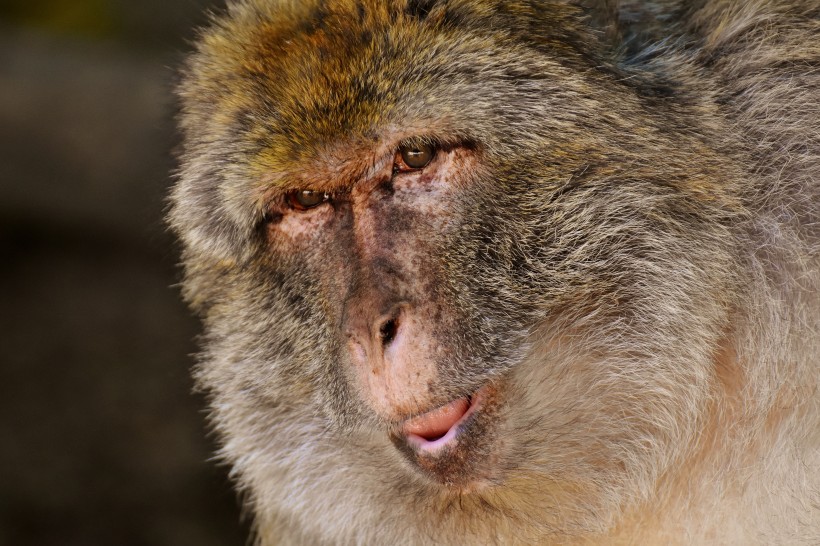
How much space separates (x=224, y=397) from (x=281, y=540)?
51cm

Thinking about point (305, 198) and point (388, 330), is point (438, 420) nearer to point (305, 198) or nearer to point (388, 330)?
point (388, 330)

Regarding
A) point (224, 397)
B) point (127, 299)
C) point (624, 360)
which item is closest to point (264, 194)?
point (224, 397)

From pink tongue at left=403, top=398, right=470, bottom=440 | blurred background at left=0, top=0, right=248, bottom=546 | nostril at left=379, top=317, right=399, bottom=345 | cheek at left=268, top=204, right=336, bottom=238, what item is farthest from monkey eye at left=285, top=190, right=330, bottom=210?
blurred background at left=0, top=0, right=248, bottom=546

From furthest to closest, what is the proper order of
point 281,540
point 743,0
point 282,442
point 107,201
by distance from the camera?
point 107,201, point 281,540, point 282,442, point 743,0

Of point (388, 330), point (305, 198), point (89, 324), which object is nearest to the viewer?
point (388, 330)

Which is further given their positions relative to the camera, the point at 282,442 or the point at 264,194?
the point at 282,442

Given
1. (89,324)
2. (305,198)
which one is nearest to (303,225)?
(305,198)

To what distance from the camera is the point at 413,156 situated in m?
2.38

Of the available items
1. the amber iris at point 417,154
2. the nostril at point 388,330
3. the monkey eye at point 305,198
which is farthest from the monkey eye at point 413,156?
the nostril at point 388,330

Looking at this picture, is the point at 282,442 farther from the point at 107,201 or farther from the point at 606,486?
the point at 107,201

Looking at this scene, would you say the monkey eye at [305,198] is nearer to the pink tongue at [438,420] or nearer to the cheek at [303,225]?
the cheek at [303,225]

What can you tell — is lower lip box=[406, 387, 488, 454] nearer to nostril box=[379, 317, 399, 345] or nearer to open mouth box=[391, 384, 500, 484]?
open mouth box=[391, 384, 500, 484]

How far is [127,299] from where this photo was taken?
21.6 feet

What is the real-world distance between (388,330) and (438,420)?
23cm
